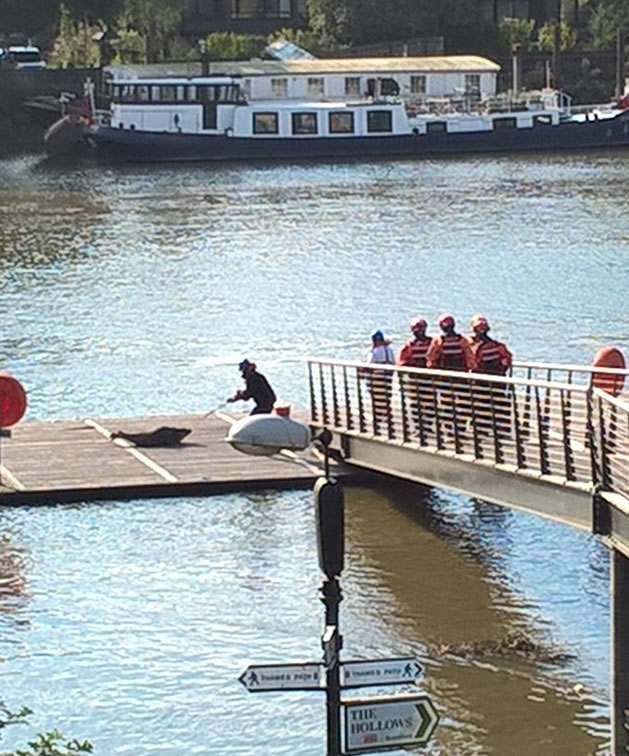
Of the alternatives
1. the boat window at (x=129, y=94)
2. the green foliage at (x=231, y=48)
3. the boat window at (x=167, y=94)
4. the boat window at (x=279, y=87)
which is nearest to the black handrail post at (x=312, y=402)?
the boat window at (x=129, y=94)

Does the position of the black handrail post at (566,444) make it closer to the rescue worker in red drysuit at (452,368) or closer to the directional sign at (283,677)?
the rescue worker in red drysuit at (452,368)

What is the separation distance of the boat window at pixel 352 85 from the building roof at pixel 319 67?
32 cm

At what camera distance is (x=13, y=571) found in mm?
24766

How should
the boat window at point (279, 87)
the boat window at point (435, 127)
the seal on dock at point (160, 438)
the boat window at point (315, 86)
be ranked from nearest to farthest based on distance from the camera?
the seal on dock at point (160, 438) → the boat window at point (435, 127) → the boat window at point (279, 87) → the boat window at point (315, 86)

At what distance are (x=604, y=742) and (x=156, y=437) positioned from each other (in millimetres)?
11882

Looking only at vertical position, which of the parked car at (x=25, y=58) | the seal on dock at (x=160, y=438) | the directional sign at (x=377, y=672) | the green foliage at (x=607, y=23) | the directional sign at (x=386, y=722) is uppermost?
A: the green foliage at (x=607, y=23)

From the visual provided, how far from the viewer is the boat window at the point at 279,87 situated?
9562cm

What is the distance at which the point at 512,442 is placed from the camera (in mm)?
22906

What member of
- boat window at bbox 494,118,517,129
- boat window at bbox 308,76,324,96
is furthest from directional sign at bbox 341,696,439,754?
boat window at bbox 308,76,324,96

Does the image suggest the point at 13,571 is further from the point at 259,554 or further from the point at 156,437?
the point at 156,437

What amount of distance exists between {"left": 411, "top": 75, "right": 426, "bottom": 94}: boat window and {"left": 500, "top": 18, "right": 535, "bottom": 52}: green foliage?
12.0 m

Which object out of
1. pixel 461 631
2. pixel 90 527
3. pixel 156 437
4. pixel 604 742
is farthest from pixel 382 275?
pixel 604 742

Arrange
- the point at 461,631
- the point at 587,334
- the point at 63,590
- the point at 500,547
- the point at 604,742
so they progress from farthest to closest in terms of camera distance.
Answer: the point at 587,334, the point at 500,547, the point at 63,590, the point at 461,631, the point at 604,742

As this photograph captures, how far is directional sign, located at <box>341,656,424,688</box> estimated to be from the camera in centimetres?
1305
